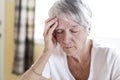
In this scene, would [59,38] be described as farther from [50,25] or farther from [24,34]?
[24,34]

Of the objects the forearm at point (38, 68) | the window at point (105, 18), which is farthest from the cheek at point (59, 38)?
the window at point (105, 18)

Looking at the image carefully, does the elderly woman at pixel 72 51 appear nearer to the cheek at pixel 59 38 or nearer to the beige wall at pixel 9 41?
the cheek at pixel 59 38

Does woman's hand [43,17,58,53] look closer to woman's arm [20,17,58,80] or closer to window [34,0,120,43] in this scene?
woman's arm [20,17,58,80]

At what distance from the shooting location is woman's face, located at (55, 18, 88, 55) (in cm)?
129

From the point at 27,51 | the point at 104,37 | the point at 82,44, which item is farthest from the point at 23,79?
the point at 27,51

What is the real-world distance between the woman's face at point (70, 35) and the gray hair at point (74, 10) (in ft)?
0.11

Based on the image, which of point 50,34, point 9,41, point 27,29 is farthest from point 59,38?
point 9,41

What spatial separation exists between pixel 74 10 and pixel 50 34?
23 centimetres

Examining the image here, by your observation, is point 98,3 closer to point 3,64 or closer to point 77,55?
point 77,55

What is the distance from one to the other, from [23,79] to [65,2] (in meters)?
0.54

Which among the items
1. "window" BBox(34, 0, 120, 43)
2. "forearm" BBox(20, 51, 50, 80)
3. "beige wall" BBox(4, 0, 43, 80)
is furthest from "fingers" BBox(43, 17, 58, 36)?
"beige wall" BBox(4, 0, 43, 80)

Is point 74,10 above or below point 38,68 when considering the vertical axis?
above

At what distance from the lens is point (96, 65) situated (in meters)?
1.34

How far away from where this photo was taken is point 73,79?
1.40 metres
